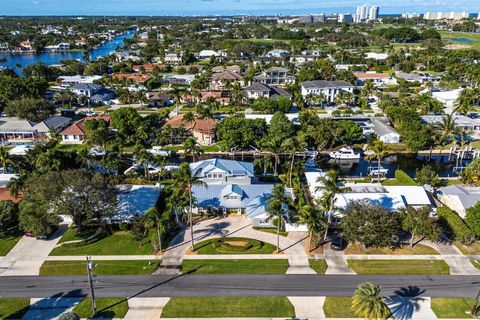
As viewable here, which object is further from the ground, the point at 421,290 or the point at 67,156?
the point at 67,156

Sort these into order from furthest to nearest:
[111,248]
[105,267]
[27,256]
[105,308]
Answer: [111,248] → [27,256] → [105,267] → [105,308]

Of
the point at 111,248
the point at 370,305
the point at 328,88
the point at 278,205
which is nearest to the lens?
the point at 370,305

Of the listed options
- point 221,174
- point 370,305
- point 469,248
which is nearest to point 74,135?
point 221,174

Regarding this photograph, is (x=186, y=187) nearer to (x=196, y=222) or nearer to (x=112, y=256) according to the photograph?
(x=196, y=222)

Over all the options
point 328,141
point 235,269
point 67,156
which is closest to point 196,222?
point 235,269

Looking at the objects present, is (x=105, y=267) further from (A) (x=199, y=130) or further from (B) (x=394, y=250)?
(A) (x=199, y=130)

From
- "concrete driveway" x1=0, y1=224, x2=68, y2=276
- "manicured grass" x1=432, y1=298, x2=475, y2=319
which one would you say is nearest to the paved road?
"manicured grass" x1=432, y1=298, x2=475, y2=319
